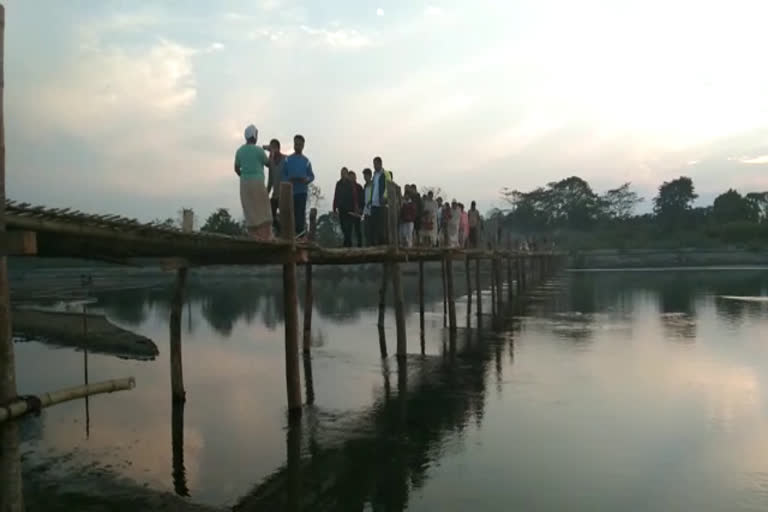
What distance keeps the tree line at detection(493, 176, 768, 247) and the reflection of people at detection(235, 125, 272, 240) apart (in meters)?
66.3

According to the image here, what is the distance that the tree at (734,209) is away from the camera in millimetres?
75562

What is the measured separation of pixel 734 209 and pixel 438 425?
257 ft

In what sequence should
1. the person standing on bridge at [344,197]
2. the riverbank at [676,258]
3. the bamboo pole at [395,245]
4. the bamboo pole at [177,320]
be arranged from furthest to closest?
the riverbank at [676,258] → the bamboo pole at [395,245] → the person standing on bridge at [344,197] → the bamboo pole at [177,320]

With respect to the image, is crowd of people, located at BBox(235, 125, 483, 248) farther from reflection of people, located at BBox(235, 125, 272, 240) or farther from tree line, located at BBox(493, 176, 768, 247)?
tree line, located at BBox(493, 176, 768, 247)

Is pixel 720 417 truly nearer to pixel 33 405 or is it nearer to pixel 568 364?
pixel 568 364

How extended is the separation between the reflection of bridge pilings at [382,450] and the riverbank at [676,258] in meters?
54.7

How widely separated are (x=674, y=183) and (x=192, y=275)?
5612 cm

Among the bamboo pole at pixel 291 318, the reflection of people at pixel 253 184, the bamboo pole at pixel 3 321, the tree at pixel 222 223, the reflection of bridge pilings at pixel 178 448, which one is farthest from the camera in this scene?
the tree at pixel 222 223

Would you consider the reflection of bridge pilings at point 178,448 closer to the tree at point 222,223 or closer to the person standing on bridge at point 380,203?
the person standing on bridge at point 380,203

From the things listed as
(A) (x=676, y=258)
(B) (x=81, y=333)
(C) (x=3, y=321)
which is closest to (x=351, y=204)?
(C) (x=3, y=321)

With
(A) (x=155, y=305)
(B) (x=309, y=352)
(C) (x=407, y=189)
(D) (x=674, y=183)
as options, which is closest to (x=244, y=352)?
(B) (x=309, y=352)

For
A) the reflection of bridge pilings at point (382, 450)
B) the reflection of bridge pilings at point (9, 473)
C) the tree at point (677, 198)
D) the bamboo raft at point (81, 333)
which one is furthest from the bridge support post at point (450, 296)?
the tree at point (677, 198)

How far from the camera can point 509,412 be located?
33.7ft

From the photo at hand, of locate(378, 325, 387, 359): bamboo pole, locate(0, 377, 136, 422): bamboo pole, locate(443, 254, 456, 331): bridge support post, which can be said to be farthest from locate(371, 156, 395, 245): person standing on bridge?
locate(0, 377, 136, 422): bamboo pole
